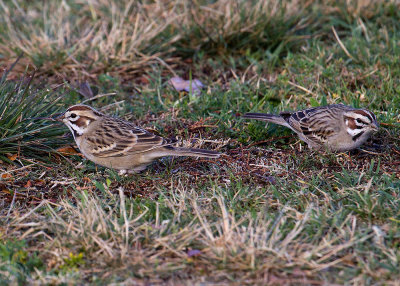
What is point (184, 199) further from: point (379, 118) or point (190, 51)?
point (190, 51)

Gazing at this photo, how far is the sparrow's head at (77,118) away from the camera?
7.01m

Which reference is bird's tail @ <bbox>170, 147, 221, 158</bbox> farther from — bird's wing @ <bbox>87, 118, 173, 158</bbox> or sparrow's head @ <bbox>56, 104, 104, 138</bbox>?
sparrow's head @ <bbox>56, 104, 104, 138</bbox>

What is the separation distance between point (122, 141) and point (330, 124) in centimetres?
257

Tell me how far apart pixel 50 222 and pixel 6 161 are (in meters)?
1.84

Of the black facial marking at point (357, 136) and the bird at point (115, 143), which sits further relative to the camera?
the black facial marking at point (357, 136)

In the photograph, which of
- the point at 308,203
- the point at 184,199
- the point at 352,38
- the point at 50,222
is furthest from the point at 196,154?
the point at 352,38

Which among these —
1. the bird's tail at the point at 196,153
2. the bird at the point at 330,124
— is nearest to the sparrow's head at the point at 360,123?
the bird at the point at 330,124

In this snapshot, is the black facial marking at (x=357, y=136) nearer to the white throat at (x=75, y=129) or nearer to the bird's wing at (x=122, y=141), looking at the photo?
the bird's wing at (x=122, y=141)

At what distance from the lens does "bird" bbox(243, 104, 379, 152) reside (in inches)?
274

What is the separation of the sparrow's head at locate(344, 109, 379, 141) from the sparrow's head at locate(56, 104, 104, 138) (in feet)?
10.4

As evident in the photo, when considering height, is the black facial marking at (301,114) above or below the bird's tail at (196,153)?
below

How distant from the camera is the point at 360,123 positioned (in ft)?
22.8

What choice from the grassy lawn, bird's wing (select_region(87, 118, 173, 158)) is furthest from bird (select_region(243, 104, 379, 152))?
bird's wing (select_region(87, 118, 173, 158))

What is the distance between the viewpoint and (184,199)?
591 cm
